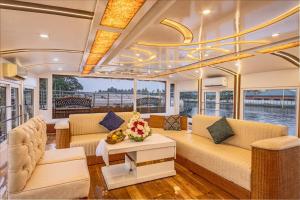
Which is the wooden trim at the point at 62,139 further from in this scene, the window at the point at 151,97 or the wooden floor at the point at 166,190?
the window at the point at 151,97

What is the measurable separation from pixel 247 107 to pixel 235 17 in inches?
178

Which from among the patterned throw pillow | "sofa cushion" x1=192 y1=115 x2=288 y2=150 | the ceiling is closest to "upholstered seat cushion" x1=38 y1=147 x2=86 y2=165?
the ceiling

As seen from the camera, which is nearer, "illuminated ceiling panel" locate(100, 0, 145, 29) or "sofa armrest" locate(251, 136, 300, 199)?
"illuminated ceiling panel" locate(100, 0, 145, 29)

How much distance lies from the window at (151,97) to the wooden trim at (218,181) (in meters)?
4.99

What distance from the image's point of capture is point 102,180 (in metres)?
2.72

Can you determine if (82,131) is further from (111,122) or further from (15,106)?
(15,106)

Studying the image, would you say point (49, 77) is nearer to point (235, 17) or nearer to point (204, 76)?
point (204, 76)

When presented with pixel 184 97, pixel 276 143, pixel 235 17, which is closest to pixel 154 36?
pixel 235 17

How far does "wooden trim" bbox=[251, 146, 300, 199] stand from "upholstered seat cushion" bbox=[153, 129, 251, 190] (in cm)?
11

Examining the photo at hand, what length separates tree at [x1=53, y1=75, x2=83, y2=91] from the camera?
655 centimetres

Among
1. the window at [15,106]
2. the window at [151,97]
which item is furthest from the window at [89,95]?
the window at [15,106]

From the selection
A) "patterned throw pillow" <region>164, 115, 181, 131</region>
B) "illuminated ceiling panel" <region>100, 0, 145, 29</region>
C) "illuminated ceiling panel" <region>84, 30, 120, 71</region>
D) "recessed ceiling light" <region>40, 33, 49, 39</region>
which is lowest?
"patterned throw pillow" <region>164, 115, 181, 131</region>

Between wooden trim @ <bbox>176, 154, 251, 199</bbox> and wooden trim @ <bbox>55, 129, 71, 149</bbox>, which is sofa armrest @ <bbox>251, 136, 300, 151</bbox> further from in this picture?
wooden trim @ <bbox>55, 129, 71, 149</bbox>

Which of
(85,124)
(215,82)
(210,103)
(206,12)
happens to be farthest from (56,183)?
(210,103)
